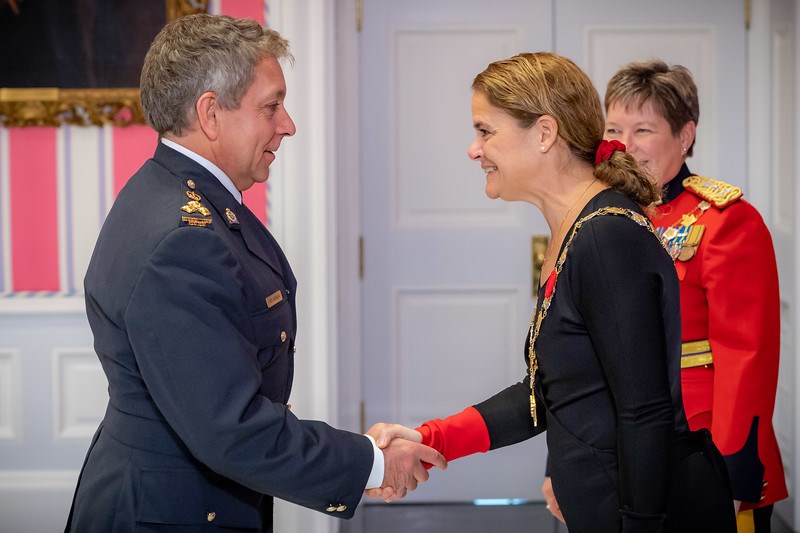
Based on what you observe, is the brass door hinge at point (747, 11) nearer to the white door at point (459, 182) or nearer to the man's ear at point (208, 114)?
the white door at point (459, 182)

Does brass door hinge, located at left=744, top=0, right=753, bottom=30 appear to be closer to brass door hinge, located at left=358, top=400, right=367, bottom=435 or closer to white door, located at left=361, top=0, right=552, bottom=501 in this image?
white door, located at left=361, top=0, right=552, bottom=501

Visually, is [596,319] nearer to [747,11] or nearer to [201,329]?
[201,329]

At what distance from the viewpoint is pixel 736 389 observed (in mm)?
2191

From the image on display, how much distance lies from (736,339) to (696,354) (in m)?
0.10

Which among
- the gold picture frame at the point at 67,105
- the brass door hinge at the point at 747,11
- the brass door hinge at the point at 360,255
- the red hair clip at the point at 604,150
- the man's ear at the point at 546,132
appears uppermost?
the brass door hinge at the point at 747,11

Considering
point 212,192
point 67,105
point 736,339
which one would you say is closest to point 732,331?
point 736,339

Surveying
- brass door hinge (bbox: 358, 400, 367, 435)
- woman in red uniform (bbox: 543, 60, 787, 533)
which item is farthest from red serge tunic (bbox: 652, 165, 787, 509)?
brass door hinge (bbox: 358, 400, 367, 435)

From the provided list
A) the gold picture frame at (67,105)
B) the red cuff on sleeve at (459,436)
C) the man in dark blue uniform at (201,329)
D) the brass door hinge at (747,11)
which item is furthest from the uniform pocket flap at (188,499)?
the brass door hinge at (747,11)

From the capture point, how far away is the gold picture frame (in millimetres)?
3221

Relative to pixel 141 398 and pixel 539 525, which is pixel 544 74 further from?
pixel 539 525

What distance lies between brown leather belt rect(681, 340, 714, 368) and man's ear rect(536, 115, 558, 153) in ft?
2.45

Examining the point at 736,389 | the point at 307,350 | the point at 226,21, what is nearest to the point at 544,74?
the point at 226,21

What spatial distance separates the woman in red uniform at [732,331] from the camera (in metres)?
2.20

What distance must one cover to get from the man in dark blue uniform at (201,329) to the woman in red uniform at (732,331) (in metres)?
0.84
